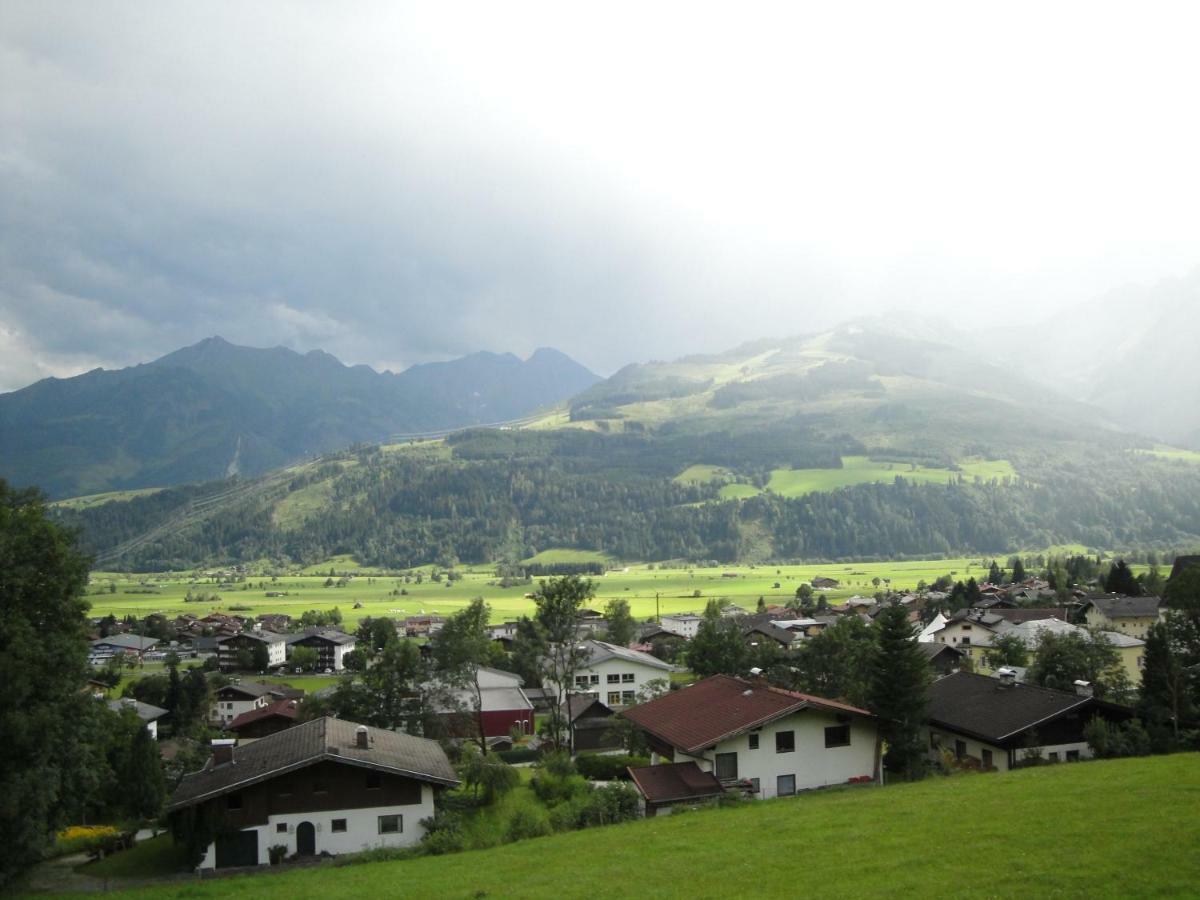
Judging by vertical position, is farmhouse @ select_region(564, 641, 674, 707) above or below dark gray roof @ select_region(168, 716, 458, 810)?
below

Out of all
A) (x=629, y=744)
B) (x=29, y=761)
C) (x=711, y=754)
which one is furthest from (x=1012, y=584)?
(x=29, y=761)

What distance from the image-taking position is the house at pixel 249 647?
306ft

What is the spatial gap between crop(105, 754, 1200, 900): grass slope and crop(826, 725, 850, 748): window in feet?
15.6

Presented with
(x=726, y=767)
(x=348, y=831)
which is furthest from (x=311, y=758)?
(x=726, y=767)

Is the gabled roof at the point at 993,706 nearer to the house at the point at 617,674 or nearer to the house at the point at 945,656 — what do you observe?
the house at the point at 617,674

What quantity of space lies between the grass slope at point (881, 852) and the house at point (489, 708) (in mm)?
22120

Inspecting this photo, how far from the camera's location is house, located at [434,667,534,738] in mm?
46459

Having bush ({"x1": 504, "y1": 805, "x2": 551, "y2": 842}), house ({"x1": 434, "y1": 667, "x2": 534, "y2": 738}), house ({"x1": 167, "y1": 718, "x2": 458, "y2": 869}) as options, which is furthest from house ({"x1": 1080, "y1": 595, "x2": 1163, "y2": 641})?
house ({"x1": 167, "y1": 718, "x2": 458, "y2": 869})

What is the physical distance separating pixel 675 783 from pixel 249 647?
260 ft

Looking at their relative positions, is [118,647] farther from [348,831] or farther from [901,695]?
[901,695]

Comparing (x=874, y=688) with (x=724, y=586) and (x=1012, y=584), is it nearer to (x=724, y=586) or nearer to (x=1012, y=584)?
(x=1012, y=584)

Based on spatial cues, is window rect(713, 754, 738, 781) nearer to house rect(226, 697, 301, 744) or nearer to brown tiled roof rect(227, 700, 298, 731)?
house rect(226, 697, 301, 744)

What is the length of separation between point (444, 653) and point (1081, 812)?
34.3 meters

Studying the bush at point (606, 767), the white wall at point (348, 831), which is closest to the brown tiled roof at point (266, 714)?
the bush at point (606, 767)
